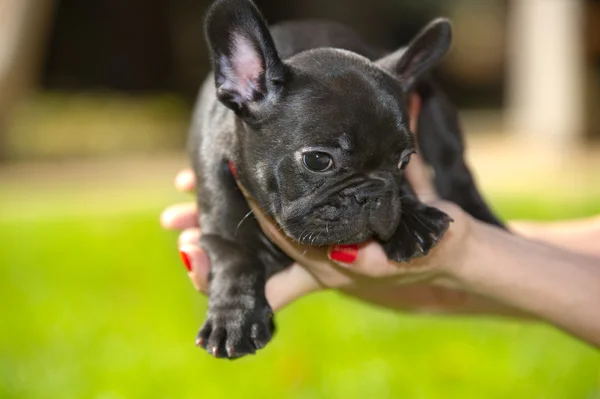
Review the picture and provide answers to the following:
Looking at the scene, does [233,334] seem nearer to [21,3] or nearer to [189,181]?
[189,181]

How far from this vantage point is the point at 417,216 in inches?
116

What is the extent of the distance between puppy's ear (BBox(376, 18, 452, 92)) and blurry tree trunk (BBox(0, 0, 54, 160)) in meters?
7.46

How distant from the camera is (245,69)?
292cm

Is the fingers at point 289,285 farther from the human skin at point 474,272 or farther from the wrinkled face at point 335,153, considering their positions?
the wrinkled face at point 335,153

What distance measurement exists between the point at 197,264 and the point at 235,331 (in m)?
0.36

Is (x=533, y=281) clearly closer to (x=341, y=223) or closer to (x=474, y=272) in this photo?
(x=474, y=272)

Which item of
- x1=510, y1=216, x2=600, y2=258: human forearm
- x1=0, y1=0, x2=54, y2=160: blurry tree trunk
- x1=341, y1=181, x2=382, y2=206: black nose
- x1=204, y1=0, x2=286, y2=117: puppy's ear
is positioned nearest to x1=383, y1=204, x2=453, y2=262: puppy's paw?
x1=341, y1=181, x2=382, y2=206: black nose

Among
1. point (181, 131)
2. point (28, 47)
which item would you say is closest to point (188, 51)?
point (181, 131)

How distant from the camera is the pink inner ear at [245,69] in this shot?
9.49ft

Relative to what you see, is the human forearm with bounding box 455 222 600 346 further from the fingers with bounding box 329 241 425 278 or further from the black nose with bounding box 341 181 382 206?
the black nose with bounding box 341 181 382 206

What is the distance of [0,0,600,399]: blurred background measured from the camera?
169 inches

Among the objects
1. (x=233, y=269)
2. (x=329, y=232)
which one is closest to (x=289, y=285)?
(x=233, y=269)

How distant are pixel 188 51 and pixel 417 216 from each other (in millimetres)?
12229

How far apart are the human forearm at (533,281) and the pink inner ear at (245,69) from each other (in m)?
1.00
